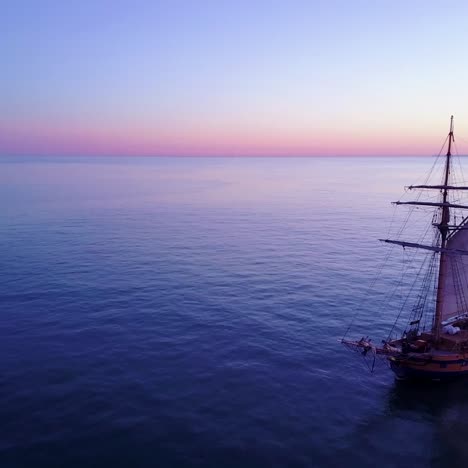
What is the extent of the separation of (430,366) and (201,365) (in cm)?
2273

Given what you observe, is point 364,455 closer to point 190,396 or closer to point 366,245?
point 190,396

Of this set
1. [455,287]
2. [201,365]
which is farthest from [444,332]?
[201,365]

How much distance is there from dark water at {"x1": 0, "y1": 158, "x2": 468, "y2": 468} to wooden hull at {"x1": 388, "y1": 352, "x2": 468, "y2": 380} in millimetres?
1175

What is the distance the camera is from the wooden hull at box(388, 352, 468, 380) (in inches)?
1679

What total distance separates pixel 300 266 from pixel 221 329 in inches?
1178

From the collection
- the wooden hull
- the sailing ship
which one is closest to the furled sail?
the sailing ship

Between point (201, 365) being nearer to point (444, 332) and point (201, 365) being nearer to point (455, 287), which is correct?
point (444, 332)

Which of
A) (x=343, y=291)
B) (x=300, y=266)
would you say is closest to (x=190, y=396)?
(x=343, y=291)

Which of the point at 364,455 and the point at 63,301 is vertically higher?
the point at 63,301

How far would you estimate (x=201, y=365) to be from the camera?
43969 mm

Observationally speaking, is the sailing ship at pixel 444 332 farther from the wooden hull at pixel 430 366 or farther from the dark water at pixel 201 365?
the dark water at pixel 201 365

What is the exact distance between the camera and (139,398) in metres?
→ 37.9

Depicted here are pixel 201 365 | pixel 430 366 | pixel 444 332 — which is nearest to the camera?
pixel 430 366

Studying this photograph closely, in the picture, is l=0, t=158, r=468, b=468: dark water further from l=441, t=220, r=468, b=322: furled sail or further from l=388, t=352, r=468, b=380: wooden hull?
l=441, t=220, r=468, b=322: furled sail
